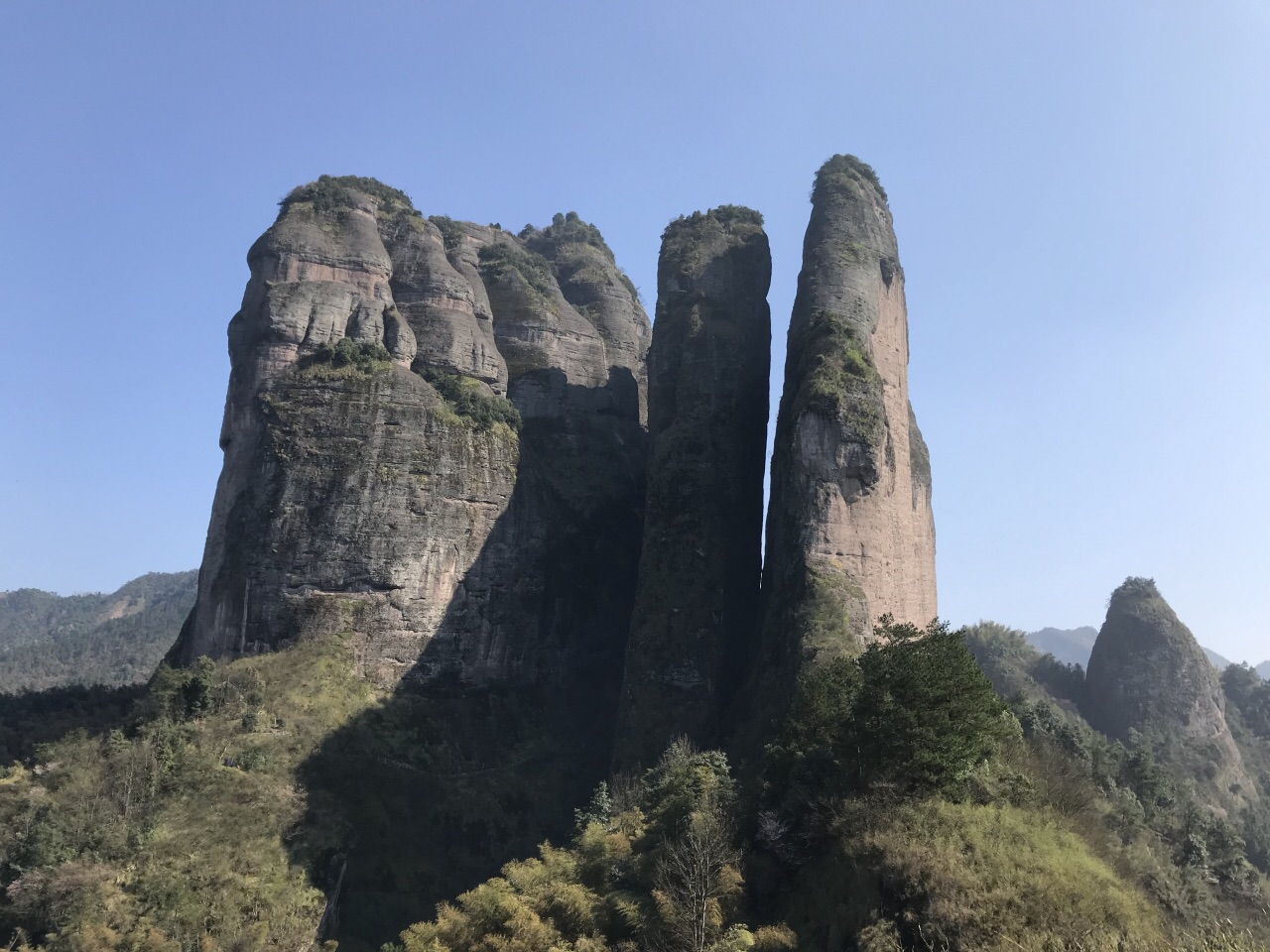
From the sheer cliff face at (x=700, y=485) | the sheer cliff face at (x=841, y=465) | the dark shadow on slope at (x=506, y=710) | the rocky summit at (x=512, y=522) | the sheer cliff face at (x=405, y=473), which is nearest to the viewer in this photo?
the dark shadow on slope at (x=506, y=710)

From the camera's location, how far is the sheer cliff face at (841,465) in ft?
124

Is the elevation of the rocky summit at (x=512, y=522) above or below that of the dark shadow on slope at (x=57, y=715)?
above

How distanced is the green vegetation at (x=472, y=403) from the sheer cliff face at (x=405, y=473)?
147mm

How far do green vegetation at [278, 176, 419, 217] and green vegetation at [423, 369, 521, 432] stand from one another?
13.8 metres

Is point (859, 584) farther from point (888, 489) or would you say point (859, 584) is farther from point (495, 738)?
point (495, 738)

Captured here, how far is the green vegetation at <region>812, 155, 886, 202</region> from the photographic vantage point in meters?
51.6

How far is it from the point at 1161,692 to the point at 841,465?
50.1 m

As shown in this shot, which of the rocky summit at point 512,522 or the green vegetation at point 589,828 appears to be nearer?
the green vegetation at point 589,828

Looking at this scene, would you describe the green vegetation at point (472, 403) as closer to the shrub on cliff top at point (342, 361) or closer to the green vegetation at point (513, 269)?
the shrub on cliff top at point (342, 361)

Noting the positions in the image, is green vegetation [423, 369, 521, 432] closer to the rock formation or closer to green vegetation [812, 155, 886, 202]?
green vegetation [812, 155, 886, 202]

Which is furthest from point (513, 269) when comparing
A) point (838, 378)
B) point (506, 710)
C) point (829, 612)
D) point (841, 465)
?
point (829, 612)

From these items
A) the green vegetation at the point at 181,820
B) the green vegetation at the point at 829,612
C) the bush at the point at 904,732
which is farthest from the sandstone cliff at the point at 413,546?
the bush at the point at 904,732

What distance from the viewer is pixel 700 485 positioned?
46406 millimetres

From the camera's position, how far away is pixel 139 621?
178875 millimetres
